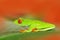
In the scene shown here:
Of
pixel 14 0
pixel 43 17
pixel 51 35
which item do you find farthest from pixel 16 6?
pixel 51 35

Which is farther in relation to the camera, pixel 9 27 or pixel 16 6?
pixel 16 6

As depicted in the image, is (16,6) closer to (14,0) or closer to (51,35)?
(14,0)

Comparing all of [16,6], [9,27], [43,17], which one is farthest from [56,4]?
[9,27]

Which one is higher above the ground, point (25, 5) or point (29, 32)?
point (25, 5)

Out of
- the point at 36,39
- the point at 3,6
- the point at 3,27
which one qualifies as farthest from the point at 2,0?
the point at 36,39

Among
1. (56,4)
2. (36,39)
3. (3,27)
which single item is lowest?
(36,39)

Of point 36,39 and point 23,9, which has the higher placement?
point 23,9

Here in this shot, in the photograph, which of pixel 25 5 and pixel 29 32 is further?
pixel 25 5

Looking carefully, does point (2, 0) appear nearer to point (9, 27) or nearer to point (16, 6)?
point (16, 6)
